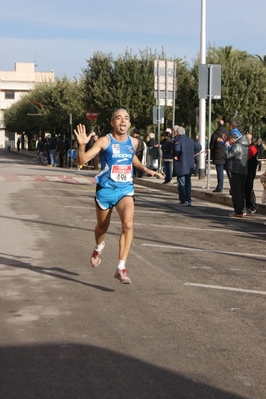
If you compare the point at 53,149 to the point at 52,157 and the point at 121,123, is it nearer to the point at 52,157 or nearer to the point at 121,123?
the point at 52,157

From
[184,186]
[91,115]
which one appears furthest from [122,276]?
[91,115]

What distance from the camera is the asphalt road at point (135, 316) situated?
4.75 metres

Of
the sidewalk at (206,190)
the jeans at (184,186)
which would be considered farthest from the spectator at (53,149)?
the jeans at (184,186)

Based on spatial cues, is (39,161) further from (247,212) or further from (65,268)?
(65,268)

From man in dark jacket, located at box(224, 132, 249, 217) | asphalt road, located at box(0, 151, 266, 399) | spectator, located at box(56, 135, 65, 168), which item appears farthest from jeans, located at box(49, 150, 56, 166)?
asphalt road, located at box(0, 151, 266, 399)

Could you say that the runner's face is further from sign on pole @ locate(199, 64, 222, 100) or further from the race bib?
sign on pole @ locate(199, 64, 222, 100)

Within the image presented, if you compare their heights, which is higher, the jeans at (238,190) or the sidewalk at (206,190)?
the jeans at (238,190)

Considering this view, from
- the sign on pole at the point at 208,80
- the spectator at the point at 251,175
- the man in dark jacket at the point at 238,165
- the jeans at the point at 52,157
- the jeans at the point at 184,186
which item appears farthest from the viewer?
the jeans at the point at 52,157

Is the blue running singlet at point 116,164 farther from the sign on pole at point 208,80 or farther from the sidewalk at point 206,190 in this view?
the sign on pole at point 208,80

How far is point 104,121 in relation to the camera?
45.7 metres

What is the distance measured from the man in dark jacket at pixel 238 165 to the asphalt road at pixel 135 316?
3166mm

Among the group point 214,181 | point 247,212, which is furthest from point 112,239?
point 214,181

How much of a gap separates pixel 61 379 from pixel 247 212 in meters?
12.5

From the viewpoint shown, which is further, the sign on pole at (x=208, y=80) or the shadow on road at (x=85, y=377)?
the sign on pole at (x=208, y=80)
